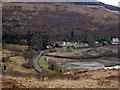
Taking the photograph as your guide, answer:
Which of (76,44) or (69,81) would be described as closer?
A: (69,81)

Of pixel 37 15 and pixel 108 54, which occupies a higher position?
pixel 37 15

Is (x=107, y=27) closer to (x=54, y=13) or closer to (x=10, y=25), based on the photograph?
(x=54, y=13)

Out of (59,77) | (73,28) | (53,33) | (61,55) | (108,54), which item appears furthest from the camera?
(73,28)

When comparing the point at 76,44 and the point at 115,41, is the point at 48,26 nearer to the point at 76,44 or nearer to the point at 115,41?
the point at 76,44

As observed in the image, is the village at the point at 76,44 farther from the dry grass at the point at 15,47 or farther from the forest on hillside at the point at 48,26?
the dry grass at the point at 15,47

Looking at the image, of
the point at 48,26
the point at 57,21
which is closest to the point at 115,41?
the point at 48,26

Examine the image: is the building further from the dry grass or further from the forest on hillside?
the dry grass

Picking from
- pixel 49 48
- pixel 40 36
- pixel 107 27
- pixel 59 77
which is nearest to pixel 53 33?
pixel 40 36

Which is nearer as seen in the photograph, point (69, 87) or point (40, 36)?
point (69, 87)

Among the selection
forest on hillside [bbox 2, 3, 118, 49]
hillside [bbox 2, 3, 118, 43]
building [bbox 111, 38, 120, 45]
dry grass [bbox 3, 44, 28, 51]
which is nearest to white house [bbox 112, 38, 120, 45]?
building [bbox 111, 38, 120, 45]
